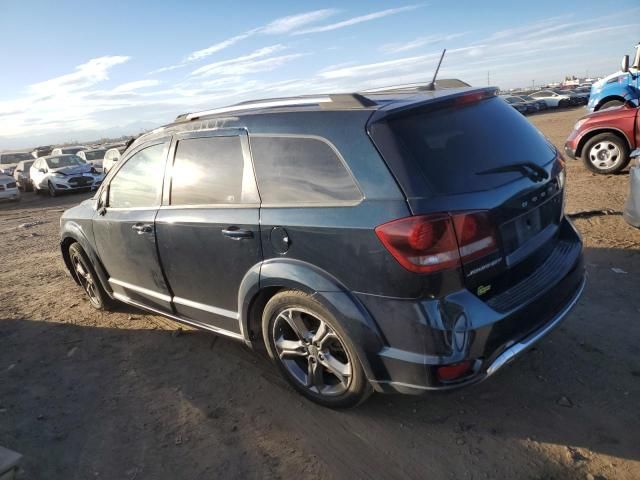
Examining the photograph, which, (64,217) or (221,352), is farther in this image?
(64,217)

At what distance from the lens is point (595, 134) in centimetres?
859

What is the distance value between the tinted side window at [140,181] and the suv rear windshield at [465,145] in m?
2.11

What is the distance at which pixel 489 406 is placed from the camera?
2877 millimetres

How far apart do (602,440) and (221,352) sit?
2715mm

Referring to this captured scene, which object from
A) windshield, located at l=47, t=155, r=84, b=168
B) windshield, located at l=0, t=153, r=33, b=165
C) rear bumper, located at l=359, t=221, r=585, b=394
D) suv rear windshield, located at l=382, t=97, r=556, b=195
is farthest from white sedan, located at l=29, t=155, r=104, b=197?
rear bumper, located at l=359, t=221, r=585, b=394

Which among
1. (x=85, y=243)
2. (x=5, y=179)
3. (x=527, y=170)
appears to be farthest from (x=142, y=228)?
(x=5, y=179)

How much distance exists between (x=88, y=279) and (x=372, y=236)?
384cm

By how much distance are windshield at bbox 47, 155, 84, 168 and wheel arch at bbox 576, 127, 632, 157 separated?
1824 cm

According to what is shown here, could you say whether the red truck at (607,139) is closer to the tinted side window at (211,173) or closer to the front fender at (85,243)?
the tinted side window at (211,173)

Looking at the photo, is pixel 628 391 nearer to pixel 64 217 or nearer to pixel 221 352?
pixel 221 352

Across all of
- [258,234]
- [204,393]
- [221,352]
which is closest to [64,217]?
[221,352]

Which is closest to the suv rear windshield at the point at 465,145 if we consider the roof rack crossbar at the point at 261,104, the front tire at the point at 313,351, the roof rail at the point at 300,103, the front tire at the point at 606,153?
the roof rail at the point at 300,103

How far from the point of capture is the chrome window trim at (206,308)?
3.28m

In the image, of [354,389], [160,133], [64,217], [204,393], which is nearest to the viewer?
[354,389]
